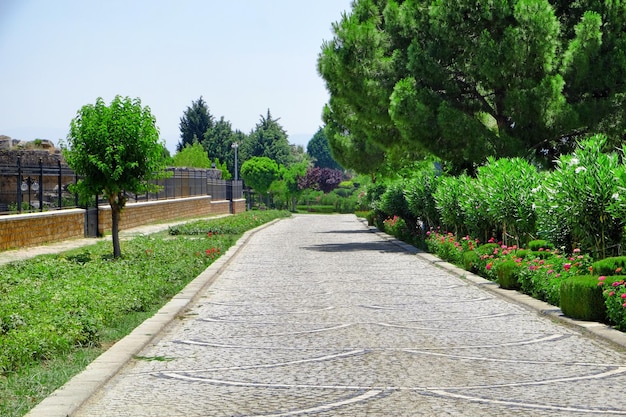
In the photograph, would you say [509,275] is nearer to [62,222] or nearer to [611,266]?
[611,266]

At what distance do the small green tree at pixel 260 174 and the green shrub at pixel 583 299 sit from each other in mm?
80916

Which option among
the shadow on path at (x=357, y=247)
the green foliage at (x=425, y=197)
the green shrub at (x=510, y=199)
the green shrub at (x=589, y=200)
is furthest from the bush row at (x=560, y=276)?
the shadow on path at (x=357, y=247)

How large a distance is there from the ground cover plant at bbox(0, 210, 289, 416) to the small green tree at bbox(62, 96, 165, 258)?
187 cm

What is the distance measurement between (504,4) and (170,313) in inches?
780

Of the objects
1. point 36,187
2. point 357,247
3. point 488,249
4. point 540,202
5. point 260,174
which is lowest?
point 357,247

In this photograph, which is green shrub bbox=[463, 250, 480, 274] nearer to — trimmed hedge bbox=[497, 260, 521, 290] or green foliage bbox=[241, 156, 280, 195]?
trimmed hedge bbox=[497, 260, 521, 290]

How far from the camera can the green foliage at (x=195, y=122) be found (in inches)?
4685

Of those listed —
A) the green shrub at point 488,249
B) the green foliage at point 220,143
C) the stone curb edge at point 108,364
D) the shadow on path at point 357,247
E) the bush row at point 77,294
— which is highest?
the green foliage at point 220,143

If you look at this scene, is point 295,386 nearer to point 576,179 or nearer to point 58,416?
point 58,416

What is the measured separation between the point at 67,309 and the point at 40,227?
16777mm

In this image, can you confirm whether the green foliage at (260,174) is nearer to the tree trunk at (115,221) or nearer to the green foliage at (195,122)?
the green foliage at (195,122)

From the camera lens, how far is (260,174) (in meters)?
92.5

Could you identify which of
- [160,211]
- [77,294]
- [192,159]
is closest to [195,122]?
[192,159]

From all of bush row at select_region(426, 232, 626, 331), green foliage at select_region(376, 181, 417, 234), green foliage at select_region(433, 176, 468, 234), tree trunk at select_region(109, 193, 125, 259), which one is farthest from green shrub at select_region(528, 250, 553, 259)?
green foliage at select_region(376, 181, 417, 234)
